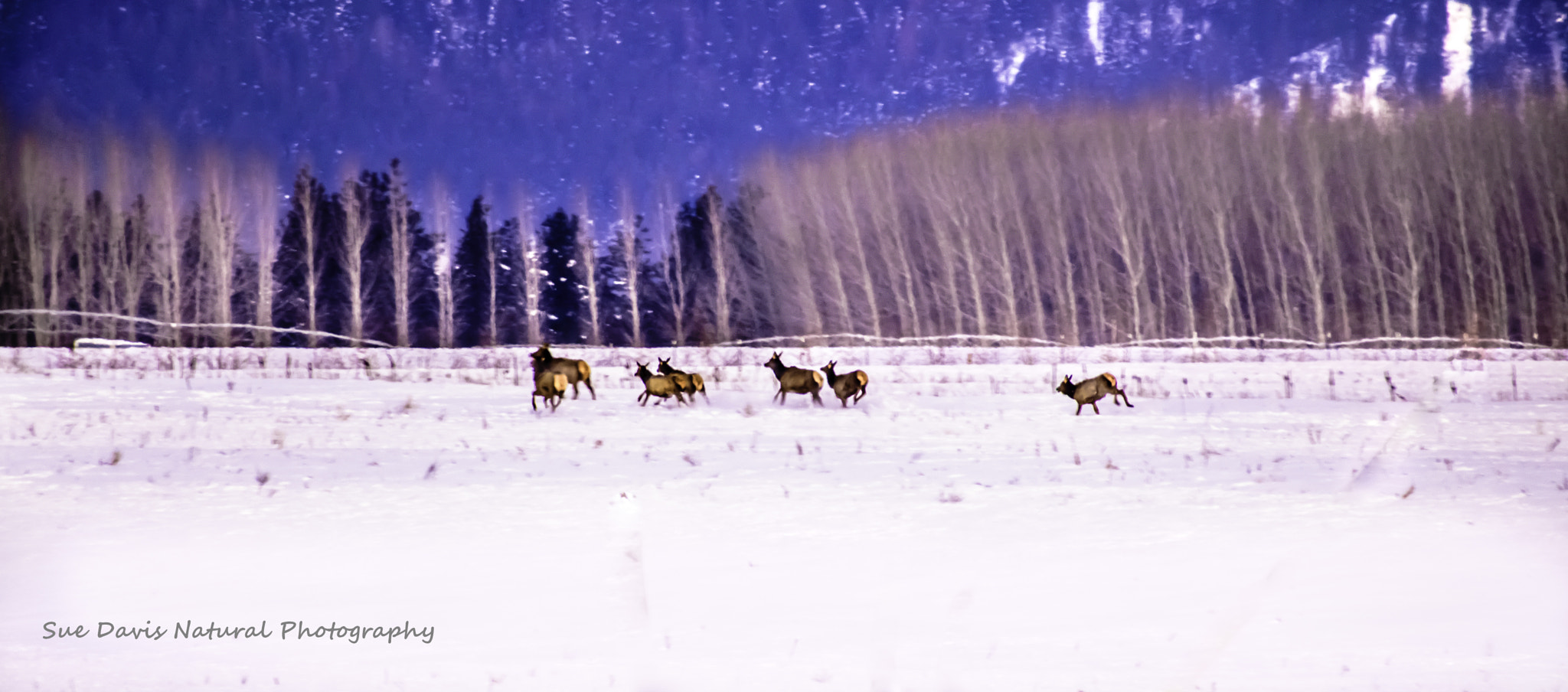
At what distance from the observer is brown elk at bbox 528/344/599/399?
553 inches

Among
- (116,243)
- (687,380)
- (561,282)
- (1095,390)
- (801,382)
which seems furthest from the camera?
(561,282)

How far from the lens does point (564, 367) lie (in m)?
14.4

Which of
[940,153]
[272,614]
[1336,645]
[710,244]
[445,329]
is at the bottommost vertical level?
[1336,645]

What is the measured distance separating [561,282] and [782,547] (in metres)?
35.2

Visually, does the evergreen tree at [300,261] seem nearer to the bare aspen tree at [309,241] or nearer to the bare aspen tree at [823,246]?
the bare aspen tree at [309,241]

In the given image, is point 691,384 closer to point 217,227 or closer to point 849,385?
point 849,385

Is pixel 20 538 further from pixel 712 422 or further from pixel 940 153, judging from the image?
pixel 940 153

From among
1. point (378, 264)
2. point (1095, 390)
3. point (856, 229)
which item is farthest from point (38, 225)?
point (1095, 390)

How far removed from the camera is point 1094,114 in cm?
3566

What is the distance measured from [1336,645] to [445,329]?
33.8 metres

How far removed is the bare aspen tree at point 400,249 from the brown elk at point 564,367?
2040 cm

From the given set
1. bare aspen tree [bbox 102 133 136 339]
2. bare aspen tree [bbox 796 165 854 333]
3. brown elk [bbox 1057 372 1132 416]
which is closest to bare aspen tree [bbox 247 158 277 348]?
bare aspen tree [bbox 102 133 136 339]

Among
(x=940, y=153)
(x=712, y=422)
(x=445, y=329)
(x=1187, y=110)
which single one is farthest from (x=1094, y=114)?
(x=712, y=422)

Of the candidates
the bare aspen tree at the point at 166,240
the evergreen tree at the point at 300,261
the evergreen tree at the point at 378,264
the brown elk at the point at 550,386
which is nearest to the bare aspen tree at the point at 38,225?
the bare aspen tree at the point at 166,240
